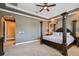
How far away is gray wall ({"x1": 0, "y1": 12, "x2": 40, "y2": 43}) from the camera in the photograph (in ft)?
8.11

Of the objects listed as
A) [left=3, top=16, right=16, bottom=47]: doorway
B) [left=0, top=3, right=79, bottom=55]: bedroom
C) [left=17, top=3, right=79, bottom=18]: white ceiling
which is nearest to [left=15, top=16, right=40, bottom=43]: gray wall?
[left=0, top=3, right=79, bottom=55]: bedroom

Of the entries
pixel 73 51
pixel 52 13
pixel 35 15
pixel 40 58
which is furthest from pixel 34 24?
pixel 73 51

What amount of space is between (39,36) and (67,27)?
3.10ft

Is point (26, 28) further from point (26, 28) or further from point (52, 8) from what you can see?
point (52, 8)

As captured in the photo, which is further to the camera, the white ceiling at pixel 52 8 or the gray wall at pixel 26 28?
the gray wall at pixel 26 28

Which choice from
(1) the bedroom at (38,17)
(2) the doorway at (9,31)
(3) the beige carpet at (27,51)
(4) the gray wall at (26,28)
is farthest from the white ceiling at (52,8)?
(3) the beige carpet at (27,51)

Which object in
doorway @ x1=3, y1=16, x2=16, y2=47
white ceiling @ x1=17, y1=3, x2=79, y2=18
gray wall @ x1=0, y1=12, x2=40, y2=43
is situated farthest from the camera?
gray wall @ x1=0, y1=12, x2=40, y2=43

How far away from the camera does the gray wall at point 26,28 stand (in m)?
2.47

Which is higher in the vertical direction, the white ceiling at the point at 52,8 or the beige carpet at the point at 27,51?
the white ceiling at the point at 52,8

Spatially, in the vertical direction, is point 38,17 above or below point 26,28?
above

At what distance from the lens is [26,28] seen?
2.86 metres

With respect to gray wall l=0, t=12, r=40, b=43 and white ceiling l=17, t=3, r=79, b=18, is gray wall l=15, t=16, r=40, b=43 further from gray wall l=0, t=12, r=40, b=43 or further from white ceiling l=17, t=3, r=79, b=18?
white ceiling l=17, t=3, r=79, b=18

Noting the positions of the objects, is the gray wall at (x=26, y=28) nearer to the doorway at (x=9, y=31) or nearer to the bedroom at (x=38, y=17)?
the bedroom at (x=38, y=17)

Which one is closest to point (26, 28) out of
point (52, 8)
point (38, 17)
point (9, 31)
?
point (38, 17)
